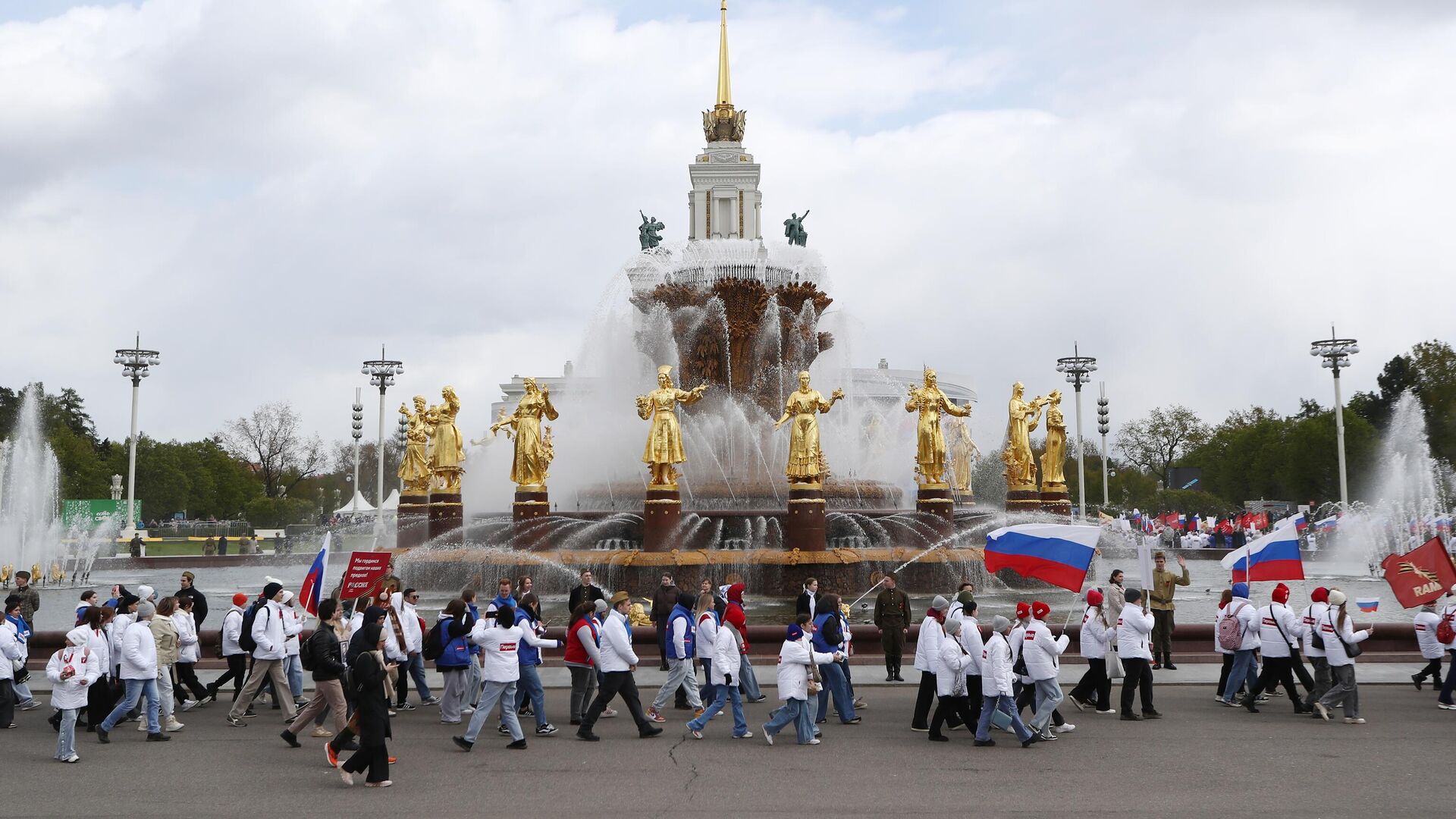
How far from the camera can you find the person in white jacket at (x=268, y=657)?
12070 millimetres

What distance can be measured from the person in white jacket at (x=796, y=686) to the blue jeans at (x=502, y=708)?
2.37 meters

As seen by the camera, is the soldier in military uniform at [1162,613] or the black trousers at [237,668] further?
the soldier in military uniform at [1162,613]

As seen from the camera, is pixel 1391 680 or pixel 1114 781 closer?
pixel 1114 781

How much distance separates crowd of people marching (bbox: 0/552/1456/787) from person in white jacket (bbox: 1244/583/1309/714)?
21mm

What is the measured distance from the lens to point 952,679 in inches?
432

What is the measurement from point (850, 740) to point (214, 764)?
5.78 meters

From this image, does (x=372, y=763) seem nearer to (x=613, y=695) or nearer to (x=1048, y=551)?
(x=613, y=695)

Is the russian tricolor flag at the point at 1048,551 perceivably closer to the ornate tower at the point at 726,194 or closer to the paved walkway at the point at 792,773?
the paved walkway at the point at 792,773

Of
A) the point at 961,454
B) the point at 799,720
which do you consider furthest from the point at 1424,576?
the point at 961,454

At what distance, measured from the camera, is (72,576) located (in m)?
35.9

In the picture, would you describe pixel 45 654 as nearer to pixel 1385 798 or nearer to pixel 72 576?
pixel 1385 798

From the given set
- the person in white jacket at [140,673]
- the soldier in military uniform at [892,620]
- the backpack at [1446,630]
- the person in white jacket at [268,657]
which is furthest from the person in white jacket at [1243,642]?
the person in white jacket at [140,673]

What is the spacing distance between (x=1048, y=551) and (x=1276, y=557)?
114 inches

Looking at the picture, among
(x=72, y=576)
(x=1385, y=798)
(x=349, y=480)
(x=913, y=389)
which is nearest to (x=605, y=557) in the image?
(x=913, y=389)
